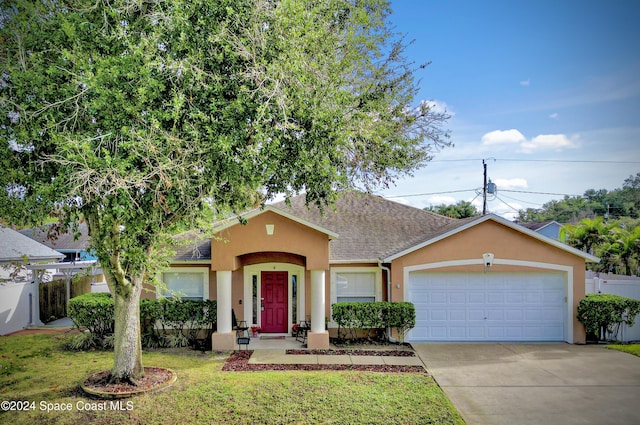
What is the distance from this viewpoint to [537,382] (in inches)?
426

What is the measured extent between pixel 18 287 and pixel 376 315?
13.9 metres

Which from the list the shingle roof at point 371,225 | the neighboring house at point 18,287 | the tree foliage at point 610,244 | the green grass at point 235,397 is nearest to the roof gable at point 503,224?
the shingle roof at point 371,225

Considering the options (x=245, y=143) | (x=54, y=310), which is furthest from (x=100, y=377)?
(x=54, y=310)

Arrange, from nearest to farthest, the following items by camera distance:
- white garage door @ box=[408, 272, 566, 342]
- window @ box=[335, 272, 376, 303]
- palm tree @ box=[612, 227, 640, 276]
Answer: white garage door @ box=[408, 272, 566, 342] < window @ box=[335, 272, 376, 303] < palm tree @ box=[612, 227, 640, 276]

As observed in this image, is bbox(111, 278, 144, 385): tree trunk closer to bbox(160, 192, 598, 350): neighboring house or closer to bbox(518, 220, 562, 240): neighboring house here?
bbox(160, 192, 598, 350): neighboring house

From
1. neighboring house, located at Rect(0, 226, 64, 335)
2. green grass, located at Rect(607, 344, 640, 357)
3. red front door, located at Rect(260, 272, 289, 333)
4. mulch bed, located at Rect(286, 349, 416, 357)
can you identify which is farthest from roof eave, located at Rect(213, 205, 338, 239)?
green grass, located at Rect(607, 344, 640, 357)

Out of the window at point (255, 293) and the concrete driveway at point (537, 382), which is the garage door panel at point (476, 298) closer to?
the concrete driveway at point (537, 382)

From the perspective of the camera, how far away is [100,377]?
10.6 metres

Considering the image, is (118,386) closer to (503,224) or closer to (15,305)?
(15,305)

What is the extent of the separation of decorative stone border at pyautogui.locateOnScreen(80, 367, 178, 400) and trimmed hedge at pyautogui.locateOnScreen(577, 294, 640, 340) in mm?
12837

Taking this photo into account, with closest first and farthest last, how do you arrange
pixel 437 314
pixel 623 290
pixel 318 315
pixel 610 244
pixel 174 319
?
pixel 318 315, pixel 174 319, pixel 437 314, pixel 623 290, pixel 610 244

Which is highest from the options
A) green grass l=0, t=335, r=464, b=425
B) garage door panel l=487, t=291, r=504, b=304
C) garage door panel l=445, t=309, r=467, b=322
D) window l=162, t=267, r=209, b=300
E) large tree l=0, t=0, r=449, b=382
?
large tree l=0, t=0, r=449, b=382

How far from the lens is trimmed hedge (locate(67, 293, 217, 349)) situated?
47.3ft

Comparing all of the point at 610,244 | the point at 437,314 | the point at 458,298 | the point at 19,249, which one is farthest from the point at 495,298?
the point at 19,249
